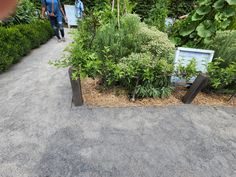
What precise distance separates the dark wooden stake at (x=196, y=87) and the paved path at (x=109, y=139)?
14 centimetres

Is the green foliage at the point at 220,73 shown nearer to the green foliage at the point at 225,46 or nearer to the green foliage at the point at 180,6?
the green foliage at the point at 225,46

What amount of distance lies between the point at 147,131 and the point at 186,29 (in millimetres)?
2596

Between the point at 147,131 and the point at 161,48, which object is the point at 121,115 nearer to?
the point at 147,131

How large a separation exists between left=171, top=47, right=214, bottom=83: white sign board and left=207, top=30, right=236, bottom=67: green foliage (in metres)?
0.22

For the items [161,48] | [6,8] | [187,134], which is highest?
[6,8]

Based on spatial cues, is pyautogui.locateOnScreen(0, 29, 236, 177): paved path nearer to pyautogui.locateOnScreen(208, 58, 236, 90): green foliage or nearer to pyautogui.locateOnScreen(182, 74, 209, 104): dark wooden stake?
pyautogui.locateOnScreen(182, 74, 209, 104): dark wooden stake

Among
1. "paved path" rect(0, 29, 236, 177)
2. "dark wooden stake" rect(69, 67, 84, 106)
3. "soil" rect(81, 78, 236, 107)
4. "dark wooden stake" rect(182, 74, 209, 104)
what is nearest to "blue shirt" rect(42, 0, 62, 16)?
"paved path" rect(0, 29, 236, 177)

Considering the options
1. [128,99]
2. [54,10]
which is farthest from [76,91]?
[54,10]

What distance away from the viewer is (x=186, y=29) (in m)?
3.87

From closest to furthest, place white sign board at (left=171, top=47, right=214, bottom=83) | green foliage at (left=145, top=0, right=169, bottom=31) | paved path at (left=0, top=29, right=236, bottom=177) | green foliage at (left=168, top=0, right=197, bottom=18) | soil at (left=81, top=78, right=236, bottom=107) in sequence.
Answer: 1. paved path at (left=0, top=29, right=236, bottom=177)
2. soil at (left=81, top=78, right=236, bottom=107)
3. white sign board at (left=171, top=47, right=214, bottom=83)
4. green foliage at (left=145, top=0, right=169, bottom=31)
5. green foliage at (left=168, top=0, right=197, bottom=18)

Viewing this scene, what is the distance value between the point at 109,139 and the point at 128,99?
37.6 inches

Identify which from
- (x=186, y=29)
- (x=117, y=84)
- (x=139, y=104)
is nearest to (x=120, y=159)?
(x=139, y=104)

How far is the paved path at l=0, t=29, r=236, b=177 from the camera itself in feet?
5.85

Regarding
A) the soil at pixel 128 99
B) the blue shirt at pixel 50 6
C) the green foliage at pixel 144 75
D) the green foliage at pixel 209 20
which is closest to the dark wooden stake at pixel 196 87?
the soil at pixel 128 99
